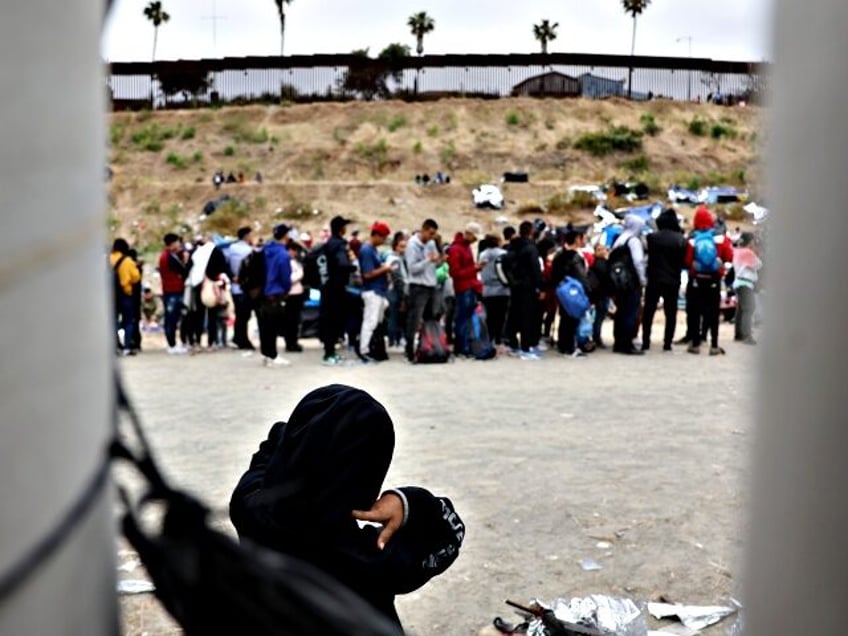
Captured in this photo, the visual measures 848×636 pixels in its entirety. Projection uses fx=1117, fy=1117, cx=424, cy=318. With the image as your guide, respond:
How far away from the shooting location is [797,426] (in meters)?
0.65

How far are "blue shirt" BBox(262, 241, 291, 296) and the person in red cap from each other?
87 cm

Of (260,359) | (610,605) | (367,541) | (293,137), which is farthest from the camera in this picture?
(293,137)

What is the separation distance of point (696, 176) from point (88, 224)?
4428 centimetres

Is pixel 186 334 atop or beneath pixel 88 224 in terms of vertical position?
beneath

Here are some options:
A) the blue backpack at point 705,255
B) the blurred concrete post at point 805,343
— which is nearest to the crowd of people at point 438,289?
the blue backpack at point 705,255

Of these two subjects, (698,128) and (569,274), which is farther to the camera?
(698,128)

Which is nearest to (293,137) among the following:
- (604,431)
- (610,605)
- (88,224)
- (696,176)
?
(696,176)

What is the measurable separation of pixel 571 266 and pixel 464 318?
1.49 metres

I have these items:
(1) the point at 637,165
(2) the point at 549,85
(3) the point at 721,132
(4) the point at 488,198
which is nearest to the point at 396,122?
(2) the point at 549,85

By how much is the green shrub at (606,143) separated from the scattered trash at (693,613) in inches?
1693

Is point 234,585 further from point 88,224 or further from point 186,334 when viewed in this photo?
point 186,334

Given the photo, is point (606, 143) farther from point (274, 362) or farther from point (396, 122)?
point (274, 362)

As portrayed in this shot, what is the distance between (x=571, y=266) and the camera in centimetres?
1371

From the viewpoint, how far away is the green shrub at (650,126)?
48969 millimetres
